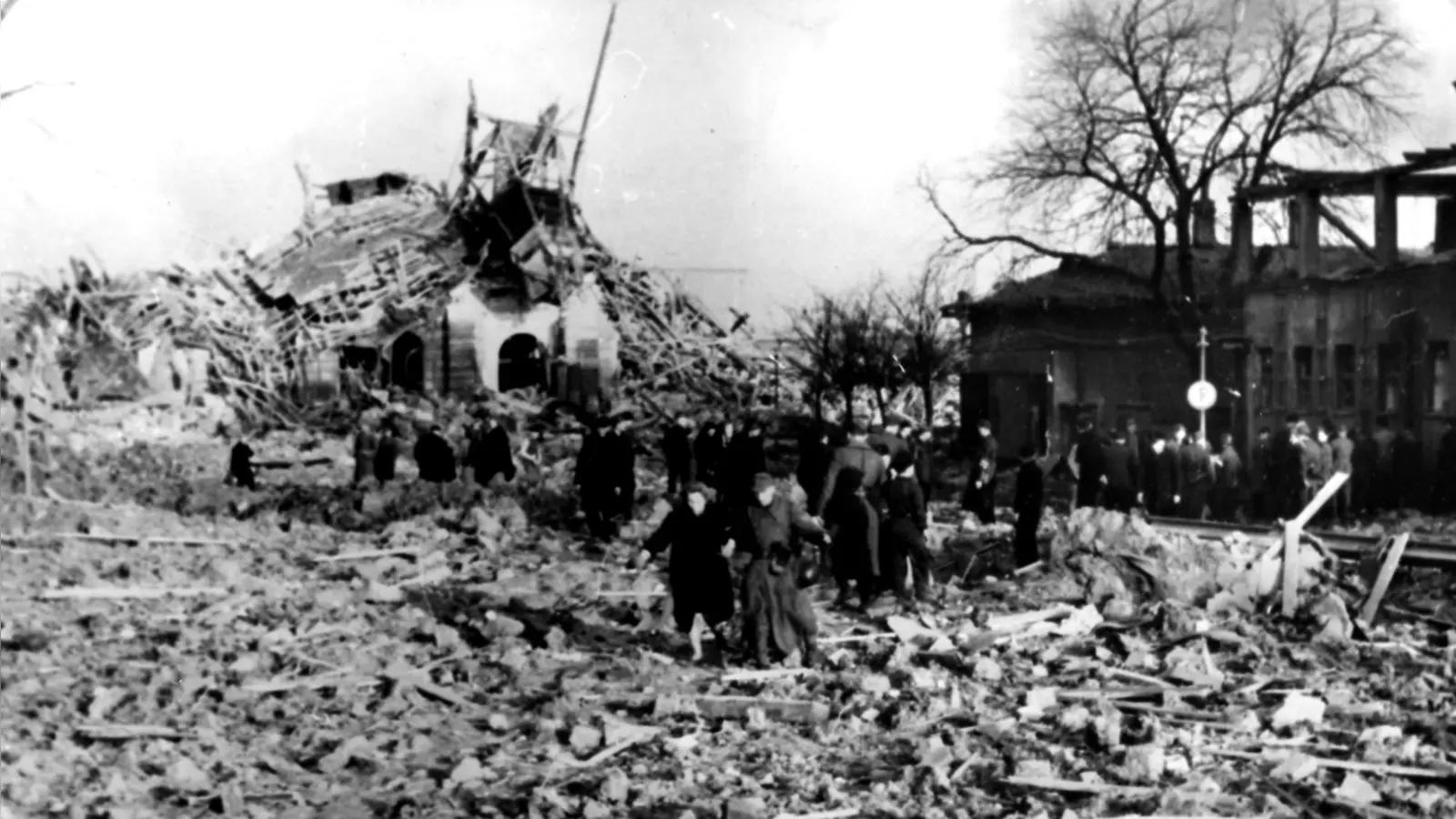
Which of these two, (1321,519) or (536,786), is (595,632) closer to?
(536,786)

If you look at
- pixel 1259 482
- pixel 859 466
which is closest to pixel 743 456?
pixel 859 466

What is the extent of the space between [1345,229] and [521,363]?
17910 millimetres

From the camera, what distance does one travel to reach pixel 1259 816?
22.4 ft

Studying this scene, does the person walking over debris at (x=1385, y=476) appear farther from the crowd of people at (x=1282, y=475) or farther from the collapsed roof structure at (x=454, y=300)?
the collapsed roof structure at (x=454, y=300)

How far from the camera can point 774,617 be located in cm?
991

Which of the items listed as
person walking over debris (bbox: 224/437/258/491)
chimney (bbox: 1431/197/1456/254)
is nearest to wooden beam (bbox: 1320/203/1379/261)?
chimney (bbox: 1431/197/1456/254)

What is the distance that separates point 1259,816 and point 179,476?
55.5 feet

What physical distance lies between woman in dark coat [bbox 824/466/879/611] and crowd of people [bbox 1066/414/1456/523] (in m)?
6.27

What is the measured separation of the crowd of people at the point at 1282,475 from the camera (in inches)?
731

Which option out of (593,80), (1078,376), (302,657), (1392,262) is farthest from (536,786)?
(1078,376)

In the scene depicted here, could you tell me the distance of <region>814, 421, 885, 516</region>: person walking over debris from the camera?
1241cm

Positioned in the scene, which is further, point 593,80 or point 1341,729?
point 593,80

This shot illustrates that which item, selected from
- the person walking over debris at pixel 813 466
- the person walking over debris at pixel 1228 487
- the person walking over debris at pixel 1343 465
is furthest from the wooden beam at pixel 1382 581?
the person walking over debris at pixel 1228 487

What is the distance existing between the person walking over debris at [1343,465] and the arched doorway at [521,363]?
1744 centimetres
